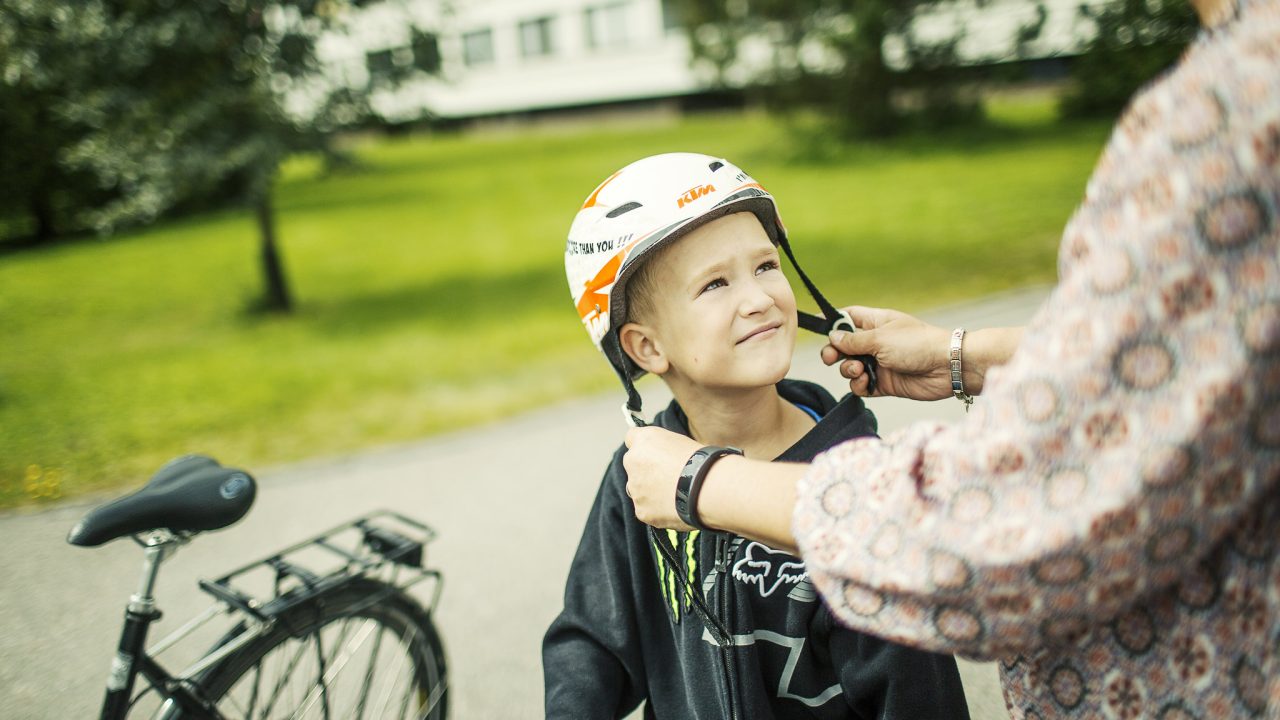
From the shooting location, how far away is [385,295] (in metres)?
12.5

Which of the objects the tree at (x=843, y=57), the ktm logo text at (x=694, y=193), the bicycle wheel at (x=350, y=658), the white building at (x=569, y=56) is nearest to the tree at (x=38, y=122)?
the bicycle wheel at (x=350, y=658)

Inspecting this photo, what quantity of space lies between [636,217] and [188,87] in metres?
9.21

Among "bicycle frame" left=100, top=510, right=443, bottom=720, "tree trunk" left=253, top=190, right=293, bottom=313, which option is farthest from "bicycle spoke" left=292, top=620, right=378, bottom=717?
"tree trunk" left=253, top=190, right=293, bottom=313

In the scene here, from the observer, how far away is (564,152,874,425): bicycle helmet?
187cm

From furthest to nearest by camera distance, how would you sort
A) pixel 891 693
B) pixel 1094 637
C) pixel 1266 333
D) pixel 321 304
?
pixel 321 304
pixel 891 693
pixel 1094 637
pixel 1266 333

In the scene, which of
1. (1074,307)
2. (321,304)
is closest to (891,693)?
(1074,307)

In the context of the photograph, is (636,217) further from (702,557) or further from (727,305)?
(702,557)

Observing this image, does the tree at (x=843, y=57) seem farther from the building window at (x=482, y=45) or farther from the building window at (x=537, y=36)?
the building window at (x=482, y=45)

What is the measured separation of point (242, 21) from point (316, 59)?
0.77 m

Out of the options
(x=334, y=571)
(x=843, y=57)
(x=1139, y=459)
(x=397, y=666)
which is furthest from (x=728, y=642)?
(x=843, y=57)

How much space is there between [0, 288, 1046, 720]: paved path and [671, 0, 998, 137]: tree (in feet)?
49.7

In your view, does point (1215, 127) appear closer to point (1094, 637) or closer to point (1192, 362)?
point (1192, 362)

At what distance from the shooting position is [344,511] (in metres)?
5.27

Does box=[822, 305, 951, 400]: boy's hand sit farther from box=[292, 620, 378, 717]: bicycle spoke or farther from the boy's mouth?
box=[292, 620, 378, 717]: bicycle spoke
